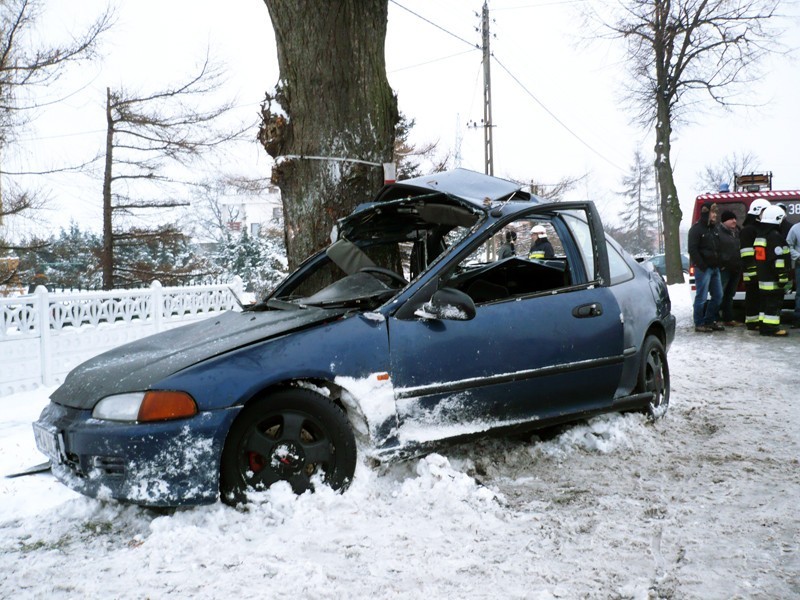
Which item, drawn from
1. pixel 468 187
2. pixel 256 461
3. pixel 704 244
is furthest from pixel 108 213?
pixel 256 461

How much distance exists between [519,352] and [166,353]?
1.91 meters

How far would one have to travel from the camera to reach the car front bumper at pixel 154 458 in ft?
9.75

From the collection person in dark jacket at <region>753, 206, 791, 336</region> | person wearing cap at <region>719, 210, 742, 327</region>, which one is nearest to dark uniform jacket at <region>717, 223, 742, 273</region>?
person wearing cap at <region>719, 210, 742, 327</region>

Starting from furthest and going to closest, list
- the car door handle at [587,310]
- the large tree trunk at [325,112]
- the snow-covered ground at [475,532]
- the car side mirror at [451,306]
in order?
the large tree trunk at [325,112] < the car door handle at [587,310] < the car side mirror at [451,306] < the snow-covered ground at [475,532]

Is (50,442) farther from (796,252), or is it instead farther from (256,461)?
(796,252)

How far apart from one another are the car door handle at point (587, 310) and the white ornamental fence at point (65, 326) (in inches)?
176

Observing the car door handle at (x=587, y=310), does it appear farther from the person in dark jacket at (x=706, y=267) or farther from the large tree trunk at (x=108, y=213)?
the large tree trunk at (x=108, y=213)

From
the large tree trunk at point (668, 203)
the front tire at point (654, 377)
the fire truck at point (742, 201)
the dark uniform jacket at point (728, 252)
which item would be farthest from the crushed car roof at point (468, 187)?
the large tree trunk at point (668, 203)

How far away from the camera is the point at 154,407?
3.00 m

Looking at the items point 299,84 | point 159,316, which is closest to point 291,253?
point 299,84

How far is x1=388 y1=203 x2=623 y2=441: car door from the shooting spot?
3.53 meters

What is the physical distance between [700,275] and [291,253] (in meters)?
7.09

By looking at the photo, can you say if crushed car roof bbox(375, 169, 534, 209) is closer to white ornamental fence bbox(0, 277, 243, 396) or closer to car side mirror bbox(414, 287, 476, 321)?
car side mirror bbox(414, 287, 476, 321)

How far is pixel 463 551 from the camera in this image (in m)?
2.80
